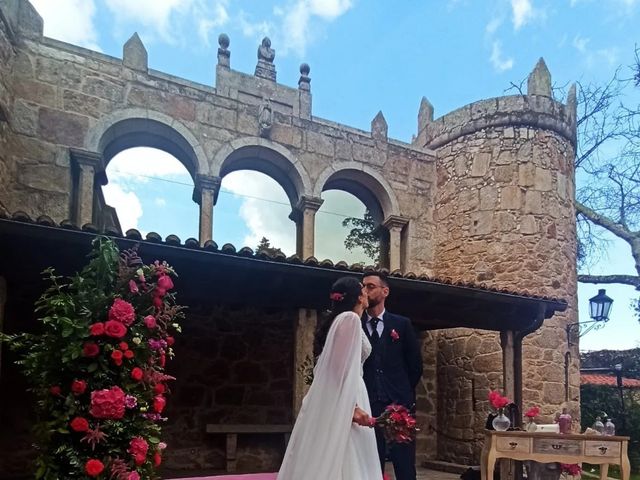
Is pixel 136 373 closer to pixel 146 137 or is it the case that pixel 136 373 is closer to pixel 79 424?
pixel 79 424

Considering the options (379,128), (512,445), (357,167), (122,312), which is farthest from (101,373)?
(379,128)

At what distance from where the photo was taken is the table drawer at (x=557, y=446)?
15.0 ft

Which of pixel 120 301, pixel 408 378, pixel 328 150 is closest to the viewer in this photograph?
pixel 120 301

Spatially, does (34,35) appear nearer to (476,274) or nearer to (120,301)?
(120,301)

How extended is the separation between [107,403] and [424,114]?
788cm

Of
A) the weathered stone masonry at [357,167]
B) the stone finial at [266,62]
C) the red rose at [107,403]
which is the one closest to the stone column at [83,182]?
the weathered stone masonry at [357,167]

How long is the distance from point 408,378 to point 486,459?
1316 mm

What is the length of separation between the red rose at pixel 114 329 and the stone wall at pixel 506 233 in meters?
5.90

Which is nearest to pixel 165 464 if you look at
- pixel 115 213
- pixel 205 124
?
pixel 205 124

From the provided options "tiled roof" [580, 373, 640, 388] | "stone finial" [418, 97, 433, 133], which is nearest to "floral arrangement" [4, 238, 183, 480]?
"stone finial" [418, 97, 433, 133]

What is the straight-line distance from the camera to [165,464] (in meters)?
6.72

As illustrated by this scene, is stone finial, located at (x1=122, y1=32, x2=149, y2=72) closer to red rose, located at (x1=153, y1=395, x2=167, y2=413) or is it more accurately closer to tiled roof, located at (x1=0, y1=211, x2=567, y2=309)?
tiled roof, located at (x1=0, y1=211, x2=567, y2=309)

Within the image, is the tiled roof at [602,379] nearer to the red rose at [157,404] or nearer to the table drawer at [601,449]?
the table drawer at [601,449]

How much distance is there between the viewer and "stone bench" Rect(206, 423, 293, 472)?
673 cm
